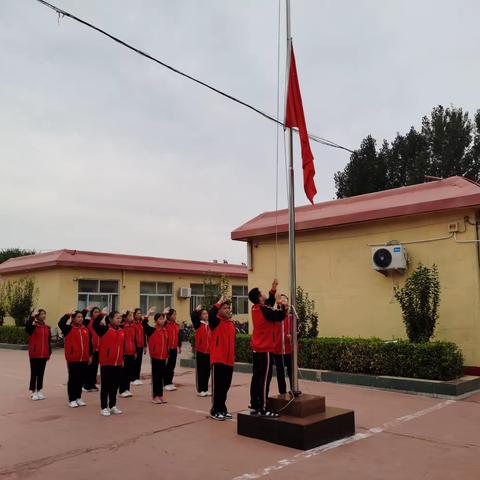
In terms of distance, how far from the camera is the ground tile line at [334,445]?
435 centimetres

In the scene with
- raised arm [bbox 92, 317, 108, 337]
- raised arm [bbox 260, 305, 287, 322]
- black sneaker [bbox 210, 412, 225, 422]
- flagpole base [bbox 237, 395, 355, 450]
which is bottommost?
black sneaker [bbox 210, 412, 225, 422]

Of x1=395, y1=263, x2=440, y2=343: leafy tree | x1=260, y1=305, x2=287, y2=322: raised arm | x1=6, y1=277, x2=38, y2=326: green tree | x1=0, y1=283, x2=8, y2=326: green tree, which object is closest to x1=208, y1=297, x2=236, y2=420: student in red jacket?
x1=260, y1=305, x2=287, y2=322: raised arm

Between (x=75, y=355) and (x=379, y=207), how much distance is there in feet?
22.9

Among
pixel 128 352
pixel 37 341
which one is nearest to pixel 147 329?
pixel 128 352

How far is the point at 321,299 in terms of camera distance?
38.7 ft

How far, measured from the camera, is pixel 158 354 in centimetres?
789

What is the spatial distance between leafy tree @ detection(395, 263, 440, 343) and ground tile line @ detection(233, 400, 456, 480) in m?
1.99

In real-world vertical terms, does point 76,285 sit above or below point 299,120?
below

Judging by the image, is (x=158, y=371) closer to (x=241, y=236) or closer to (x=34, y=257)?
(x=241, y=236)

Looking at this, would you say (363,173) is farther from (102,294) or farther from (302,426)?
(302,426)

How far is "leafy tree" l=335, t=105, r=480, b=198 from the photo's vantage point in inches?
1215

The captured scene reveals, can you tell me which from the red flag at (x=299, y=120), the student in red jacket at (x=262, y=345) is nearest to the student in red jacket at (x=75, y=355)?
the student in red jacket at (x=262, y=345)

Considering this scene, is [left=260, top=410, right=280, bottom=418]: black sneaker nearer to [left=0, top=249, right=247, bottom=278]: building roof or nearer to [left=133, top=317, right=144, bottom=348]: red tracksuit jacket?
[left=133, top=317, right=144, bottom=348]: red tracksuit jacket

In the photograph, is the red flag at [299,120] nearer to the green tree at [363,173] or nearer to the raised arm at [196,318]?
the raised arm at [196,318]
